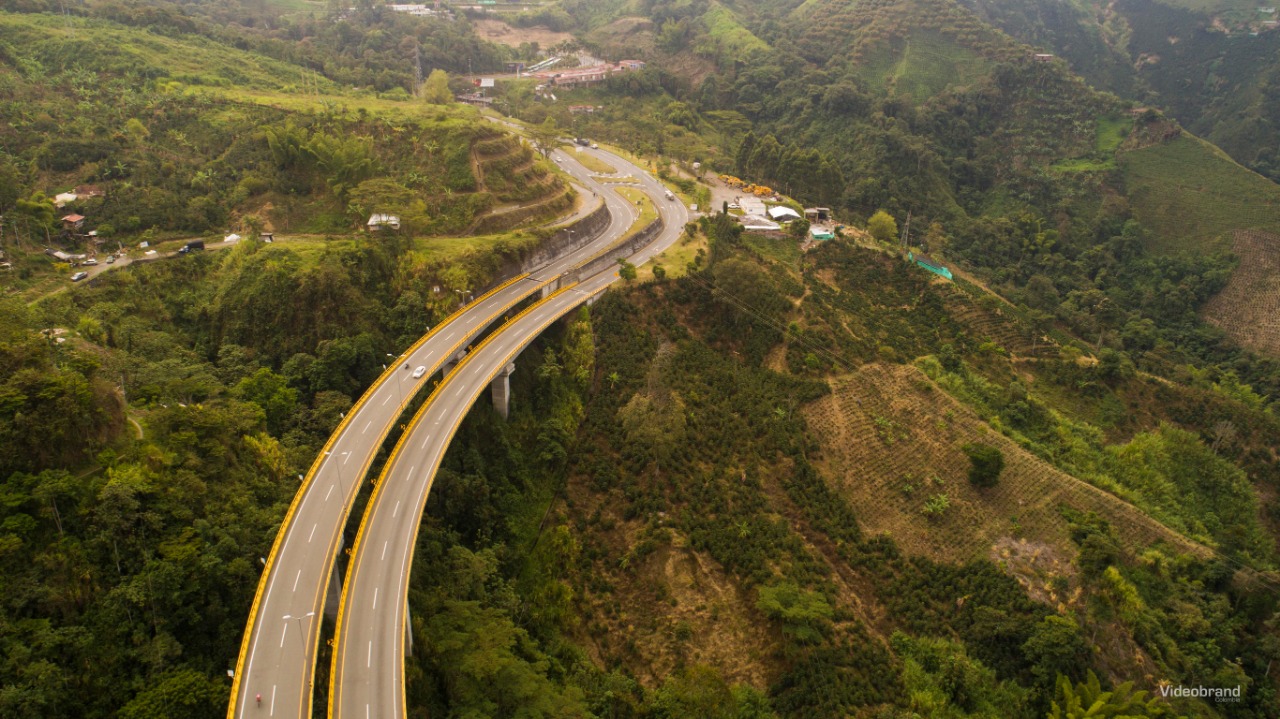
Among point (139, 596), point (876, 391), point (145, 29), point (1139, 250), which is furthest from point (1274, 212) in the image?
point (145, 29)

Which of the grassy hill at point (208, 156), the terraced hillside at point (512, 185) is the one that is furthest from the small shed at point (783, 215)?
the grassy hill at point (208, 156)

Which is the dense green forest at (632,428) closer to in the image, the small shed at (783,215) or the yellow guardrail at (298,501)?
the yellow guardrail at (298,501)

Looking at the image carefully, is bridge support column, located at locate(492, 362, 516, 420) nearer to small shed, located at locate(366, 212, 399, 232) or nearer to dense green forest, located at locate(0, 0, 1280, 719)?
dense green forest, located at locate(0, 0, 1280, 719)

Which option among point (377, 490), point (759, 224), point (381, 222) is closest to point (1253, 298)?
point (759, 224)

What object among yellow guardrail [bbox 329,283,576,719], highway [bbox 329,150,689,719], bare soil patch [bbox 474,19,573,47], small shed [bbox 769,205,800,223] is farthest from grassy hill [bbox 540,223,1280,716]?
bare soil patch [bbox 474,19,573,47]

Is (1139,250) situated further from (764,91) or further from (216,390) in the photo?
(216,390)

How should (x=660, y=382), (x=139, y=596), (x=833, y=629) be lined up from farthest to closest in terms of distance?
1. (x=660, y=382)
2. (x=833, y=629)
3. (x=139, y=596)

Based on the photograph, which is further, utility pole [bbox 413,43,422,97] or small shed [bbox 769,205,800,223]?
utility pole [bbox 413,43,422,97]
